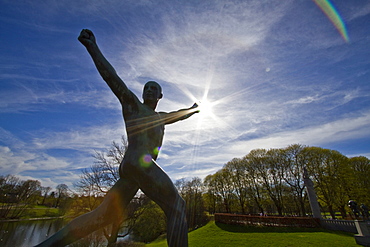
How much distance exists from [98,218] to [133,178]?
1.97ft

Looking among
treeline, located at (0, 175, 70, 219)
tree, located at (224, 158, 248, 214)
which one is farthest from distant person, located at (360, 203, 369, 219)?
treeline, located at (0, 175, 70, 219)

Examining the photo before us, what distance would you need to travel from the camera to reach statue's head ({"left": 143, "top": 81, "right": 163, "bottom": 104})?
281 cm

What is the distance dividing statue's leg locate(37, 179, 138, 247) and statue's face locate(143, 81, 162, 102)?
1.26 metres

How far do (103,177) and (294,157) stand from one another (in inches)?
1256

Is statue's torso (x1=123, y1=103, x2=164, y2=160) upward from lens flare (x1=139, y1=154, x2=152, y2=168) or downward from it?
upward

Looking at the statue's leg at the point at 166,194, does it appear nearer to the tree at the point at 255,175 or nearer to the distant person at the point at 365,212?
the distant person at the point at 365,212

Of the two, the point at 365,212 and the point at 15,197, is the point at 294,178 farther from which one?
the point at 15,197

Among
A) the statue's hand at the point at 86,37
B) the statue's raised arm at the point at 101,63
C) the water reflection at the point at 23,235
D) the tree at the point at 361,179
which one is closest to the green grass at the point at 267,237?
the tree at the point at 361,179

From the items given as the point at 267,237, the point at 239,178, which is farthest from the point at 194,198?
the point at 267,237

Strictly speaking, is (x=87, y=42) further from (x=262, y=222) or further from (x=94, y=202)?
(x=262, y=222)

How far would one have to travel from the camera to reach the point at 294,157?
32469mm

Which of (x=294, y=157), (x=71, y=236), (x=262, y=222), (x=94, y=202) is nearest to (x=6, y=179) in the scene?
(x=94, y=202)

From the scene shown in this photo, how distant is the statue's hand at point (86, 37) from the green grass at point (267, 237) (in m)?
16.9

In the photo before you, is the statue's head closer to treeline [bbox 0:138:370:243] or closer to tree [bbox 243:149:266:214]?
treeline [bbox 0:138:370:243]
